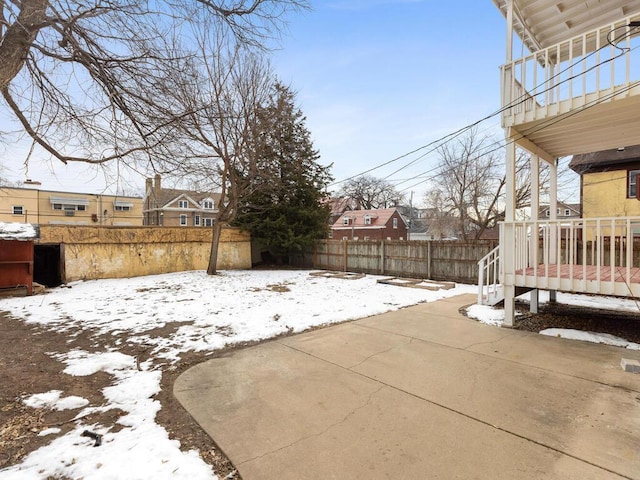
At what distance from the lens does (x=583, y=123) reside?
16.3ft

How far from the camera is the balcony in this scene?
4191 mm

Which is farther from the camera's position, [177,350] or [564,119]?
[564,119]

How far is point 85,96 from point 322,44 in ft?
10.3

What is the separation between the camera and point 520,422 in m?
2.38

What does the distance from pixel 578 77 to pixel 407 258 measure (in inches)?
303

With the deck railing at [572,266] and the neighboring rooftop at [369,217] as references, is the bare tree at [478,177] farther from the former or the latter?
the neighboring rooftop at [369,217]

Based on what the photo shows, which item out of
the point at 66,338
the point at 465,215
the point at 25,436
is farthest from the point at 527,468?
the point at 465,215

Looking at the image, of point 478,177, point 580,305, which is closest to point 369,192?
point 478,177

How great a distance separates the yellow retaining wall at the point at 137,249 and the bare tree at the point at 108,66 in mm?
8454

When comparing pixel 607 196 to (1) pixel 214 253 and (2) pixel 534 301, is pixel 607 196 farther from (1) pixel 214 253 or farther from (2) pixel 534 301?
(1) pixel 214 253

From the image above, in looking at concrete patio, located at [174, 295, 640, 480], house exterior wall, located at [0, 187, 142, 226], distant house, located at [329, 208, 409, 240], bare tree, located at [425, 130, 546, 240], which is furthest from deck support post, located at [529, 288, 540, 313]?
distant house, located at [329, 208, 409, 240]

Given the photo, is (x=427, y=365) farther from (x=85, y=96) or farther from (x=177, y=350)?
(x=85, y=96)

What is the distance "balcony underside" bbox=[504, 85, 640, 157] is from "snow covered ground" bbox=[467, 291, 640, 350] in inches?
117

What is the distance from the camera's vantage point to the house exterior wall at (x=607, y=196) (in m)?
13.8
